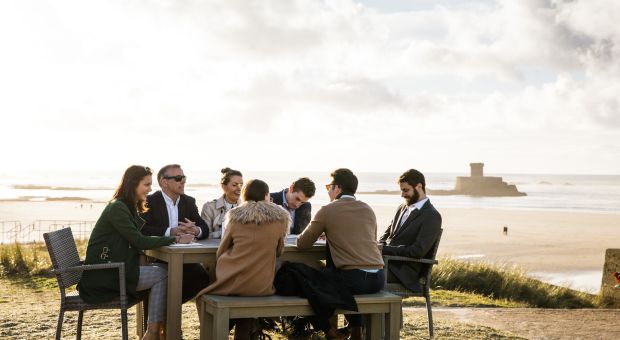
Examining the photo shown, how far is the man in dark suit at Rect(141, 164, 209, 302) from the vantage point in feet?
19.6

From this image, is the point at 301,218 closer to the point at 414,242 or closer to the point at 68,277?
the point at 414,242

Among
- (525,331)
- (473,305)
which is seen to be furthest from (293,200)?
(473,305)

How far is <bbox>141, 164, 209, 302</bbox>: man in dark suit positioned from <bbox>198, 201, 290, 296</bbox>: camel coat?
3.95 ft

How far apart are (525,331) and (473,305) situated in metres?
1.95

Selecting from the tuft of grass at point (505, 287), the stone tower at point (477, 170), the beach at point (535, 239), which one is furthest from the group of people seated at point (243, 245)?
the stone tower at point (477, 170)

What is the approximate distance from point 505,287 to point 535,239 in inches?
621

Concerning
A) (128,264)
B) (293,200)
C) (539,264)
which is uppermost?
(293,200)

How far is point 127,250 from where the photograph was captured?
16.5ft

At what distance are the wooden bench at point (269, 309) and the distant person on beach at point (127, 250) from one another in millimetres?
466

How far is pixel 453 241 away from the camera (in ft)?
78.9

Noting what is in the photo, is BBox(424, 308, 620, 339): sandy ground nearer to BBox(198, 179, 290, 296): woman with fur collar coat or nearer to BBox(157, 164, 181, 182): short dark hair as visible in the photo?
BBox(198, 179, 290, 296): woman with fur collar coat

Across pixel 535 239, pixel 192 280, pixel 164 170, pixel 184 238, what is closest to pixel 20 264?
→ pixel 164 170

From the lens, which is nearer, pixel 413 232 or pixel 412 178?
pixel 413 232

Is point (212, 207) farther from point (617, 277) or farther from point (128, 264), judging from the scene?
point (617, 277)
